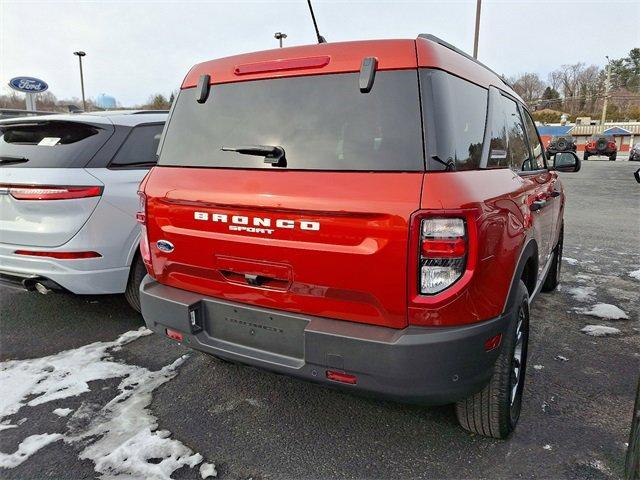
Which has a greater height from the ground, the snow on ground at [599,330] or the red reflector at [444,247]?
the red reflector at [444,247]

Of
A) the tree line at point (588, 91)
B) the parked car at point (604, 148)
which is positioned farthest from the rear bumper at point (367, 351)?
the tree line at point (588, 91)

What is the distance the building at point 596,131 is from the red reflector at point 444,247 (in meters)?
56.4

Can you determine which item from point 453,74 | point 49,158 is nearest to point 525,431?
point 453,74

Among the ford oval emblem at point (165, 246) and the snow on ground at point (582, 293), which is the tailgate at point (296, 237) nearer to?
the ford oval emblem at point (165, 246)

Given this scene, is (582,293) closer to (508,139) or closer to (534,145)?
(534,145)

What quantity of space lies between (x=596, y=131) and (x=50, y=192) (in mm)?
74558

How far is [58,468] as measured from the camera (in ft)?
7.54

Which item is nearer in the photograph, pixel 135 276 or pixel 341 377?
pixel 341 377

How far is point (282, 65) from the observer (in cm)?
236

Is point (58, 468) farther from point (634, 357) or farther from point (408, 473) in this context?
point (634, 357)

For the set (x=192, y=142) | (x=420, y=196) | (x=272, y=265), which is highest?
(x=192, y=142)

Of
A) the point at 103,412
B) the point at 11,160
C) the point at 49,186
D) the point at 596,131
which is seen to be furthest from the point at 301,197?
the point at 596,131

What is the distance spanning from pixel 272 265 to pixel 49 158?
2526mm

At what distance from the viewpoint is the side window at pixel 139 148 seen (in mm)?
3946
